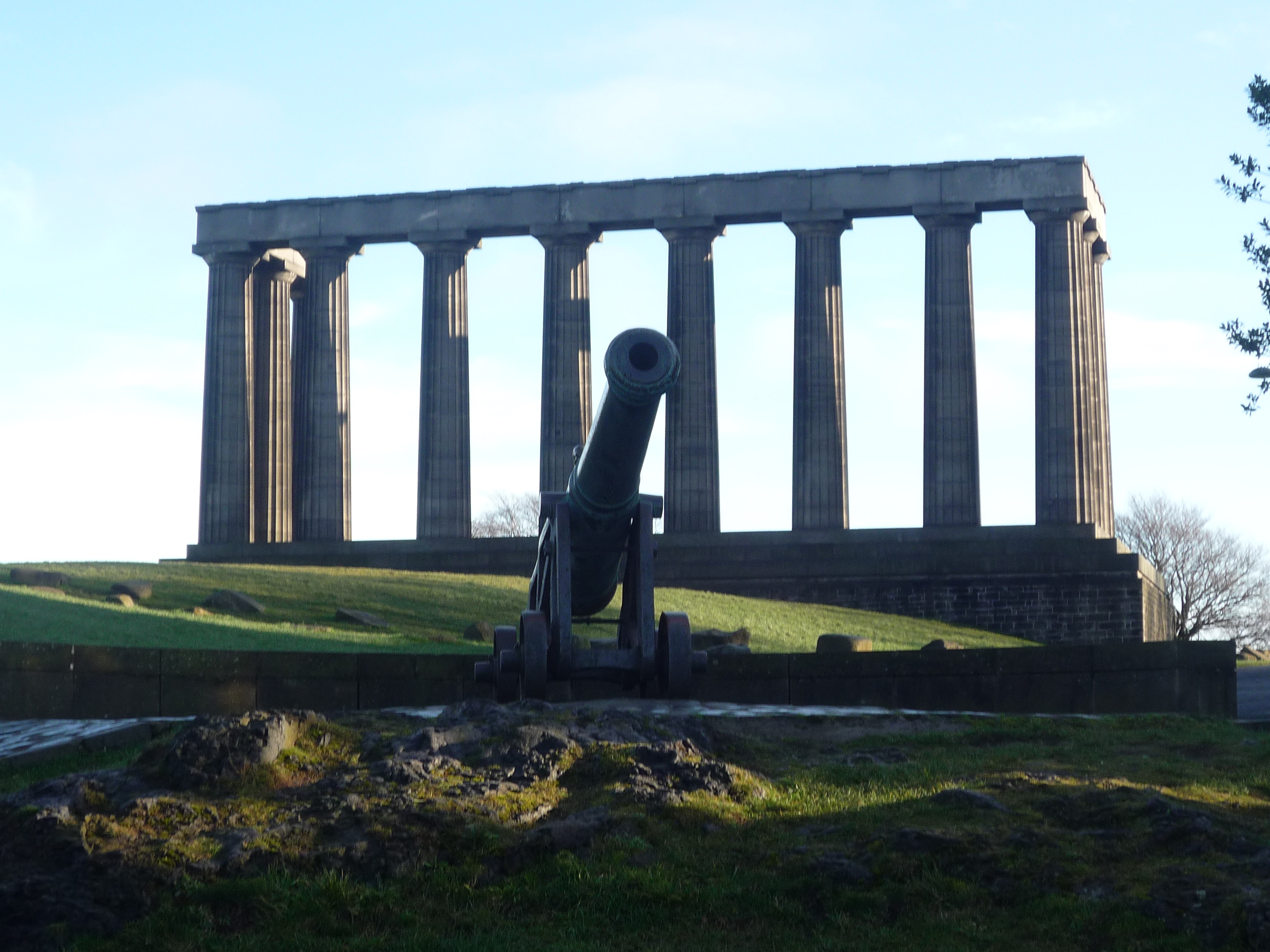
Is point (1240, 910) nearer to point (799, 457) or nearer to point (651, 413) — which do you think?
point (651, 413)

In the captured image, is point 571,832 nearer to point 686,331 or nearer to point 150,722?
point 150,722

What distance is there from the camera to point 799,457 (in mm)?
47844

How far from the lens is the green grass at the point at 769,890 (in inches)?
322

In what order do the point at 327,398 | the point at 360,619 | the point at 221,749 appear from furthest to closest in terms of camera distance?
1. the point at 327,398
2. the point at 360,619
3. the point at 221,749

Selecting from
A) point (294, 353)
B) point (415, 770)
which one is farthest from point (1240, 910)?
point (294, 353)

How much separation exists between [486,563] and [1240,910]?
39.2m

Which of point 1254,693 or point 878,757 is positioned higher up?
point 878,757

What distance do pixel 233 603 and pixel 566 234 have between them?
67.7ft

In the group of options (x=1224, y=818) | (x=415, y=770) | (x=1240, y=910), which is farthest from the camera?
(x=415, y=770)

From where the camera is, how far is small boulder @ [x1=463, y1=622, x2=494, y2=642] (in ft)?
98.4

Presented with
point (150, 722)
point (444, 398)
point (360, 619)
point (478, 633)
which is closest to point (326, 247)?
point (444, 398)

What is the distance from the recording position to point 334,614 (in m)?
32.5

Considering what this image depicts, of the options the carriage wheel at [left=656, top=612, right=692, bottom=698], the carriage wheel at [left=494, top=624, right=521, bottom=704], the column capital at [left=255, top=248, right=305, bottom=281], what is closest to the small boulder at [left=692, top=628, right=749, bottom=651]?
the carriage wheel at [left=494, top=624, right=521, bottom=704]

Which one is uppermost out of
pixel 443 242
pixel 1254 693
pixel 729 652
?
pixel 443 242
